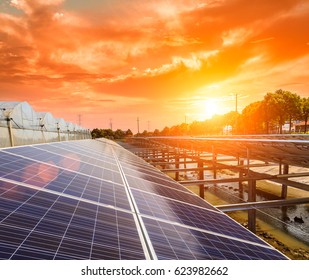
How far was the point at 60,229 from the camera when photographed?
3713 mm

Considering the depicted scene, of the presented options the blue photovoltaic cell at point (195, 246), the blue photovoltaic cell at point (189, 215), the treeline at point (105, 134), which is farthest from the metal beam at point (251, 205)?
the treeline at point (105, 134)

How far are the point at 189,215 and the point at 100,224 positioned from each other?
255 cm

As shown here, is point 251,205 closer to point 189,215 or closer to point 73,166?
point 189,215

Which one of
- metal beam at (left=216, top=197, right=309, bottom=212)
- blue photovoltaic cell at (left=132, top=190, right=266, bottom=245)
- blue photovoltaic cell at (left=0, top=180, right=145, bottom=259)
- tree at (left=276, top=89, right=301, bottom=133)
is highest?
tree at (left=276, top=89, right=301, bottom=133)

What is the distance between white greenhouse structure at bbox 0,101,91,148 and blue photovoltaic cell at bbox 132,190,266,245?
13.5 meters

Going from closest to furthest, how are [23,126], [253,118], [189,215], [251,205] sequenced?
[189,215] < [251,205] < [23,126] < [253,118]

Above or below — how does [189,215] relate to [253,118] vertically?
below

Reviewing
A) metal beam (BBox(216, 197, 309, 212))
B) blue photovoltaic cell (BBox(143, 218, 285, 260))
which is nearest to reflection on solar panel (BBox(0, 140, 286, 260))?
blue photovoltaic cell (BBox(143, 218, 285, 260))

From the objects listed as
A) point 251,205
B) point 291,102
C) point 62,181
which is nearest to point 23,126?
point 62,181

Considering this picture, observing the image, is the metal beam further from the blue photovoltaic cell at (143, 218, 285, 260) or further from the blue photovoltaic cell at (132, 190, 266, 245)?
the blue photovoltaic cell at (143, 218, 285, 260)

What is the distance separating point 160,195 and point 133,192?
940 mm

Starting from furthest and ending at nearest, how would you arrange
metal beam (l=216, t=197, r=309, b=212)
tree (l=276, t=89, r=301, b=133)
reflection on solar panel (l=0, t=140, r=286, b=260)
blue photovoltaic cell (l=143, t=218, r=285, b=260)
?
tree (l=276, t=89, r=301, b=133), metal beam (l=216, t=197, r=309, b=212), blue photovoltaic cell (l=143, t=218, r=285, b=260), reflection on solar panel (l=0, t=140, r=286, b=260)

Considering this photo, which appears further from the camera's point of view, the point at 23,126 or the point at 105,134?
the point at 105,134

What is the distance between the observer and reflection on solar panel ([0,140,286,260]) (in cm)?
332
